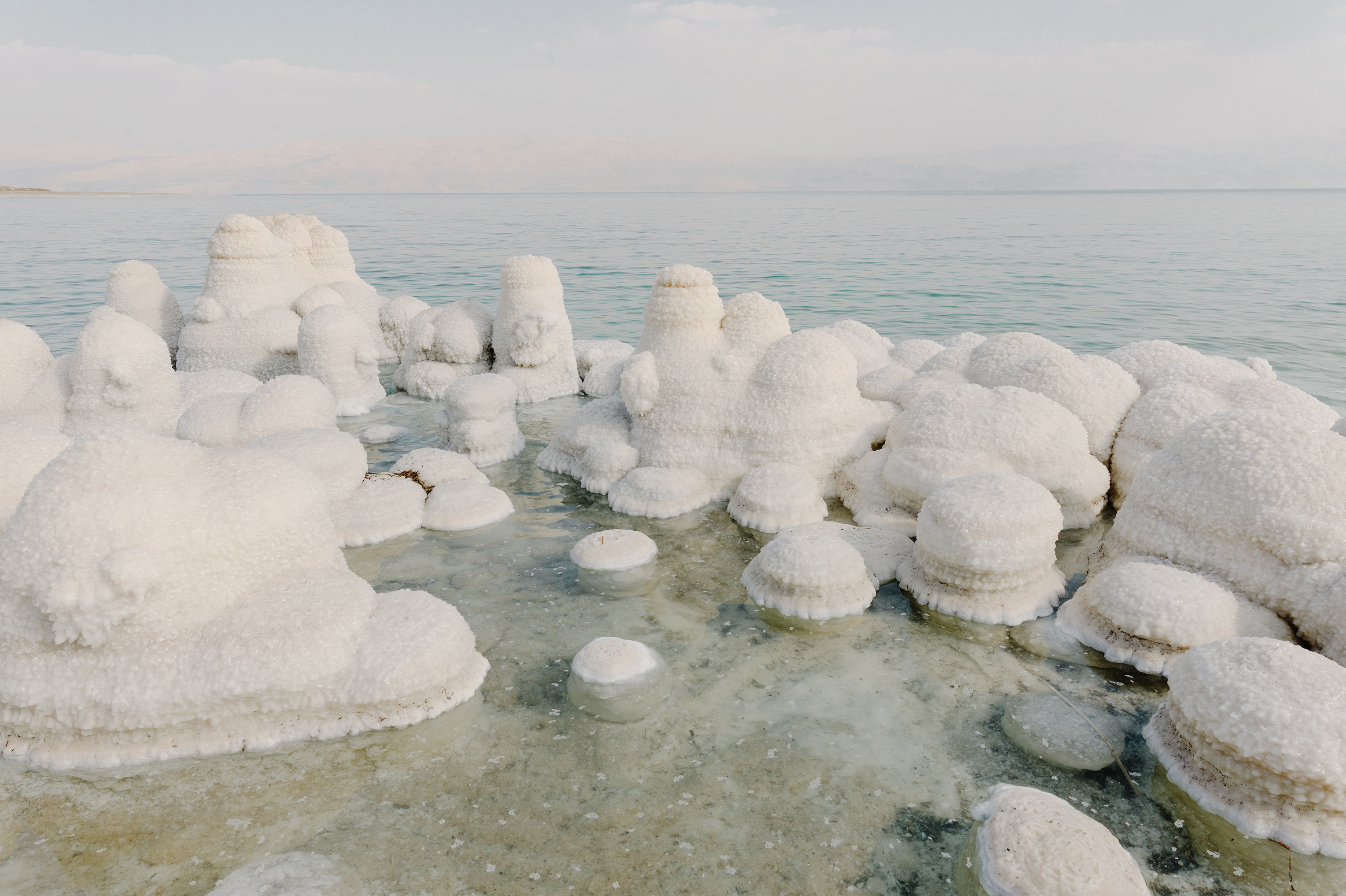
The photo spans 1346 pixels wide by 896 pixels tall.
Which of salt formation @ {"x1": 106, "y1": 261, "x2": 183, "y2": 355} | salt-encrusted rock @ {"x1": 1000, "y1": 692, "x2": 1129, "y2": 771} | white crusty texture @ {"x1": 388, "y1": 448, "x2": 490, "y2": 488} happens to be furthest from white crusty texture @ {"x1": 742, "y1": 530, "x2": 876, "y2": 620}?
salt formation @ {"x1": 106, "y1": 261, "x2": 183, "y2": 355}

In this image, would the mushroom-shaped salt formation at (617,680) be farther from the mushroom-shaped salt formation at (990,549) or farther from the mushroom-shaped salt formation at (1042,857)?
the mushroom-shaped salt formation at (990,549)

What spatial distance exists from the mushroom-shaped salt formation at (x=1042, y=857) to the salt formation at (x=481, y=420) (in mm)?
4007

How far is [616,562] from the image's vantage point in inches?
147

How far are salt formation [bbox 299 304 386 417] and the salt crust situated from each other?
3710 millimetres

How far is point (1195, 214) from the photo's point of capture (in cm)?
4338

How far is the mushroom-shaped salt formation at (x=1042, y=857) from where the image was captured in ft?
6.12

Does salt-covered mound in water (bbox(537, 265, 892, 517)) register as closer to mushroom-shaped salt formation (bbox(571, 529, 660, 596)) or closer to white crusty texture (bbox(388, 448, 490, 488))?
mushroom-shaped salt formation (bbox(571, 529, 660, 596))

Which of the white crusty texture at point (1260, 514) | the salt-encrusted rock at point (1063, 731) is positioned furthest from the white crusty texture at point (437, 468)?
the white crusty texture at point (1260, 514)

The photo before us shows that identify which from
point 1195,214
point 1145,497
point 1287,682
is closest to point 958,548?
point 1145,497

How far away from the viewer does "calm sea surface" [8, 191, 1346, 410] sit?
11.4 m

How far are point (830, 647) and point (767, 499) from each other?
115 centimetres

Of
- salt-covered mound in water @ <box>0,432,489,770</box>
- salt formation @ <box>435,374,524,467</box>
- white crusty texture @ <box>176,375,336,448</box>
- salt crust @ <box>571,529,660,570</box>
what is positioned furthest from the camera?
salt formation @ <box>435,374,524,467</box>

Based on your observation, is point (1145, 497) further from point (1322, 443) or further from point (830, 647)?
point (830, 647)

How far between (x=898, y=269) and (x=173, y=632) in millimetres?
18042
